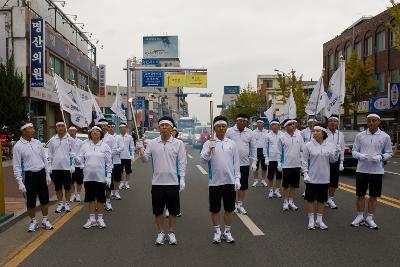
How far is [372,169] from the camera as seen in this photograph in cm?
794

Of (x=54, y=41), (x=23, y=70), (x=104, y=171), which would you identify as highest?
(x=54, y=41)

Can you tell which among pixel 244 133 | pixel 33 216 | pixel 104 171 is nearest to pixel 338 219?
pixel 244 133

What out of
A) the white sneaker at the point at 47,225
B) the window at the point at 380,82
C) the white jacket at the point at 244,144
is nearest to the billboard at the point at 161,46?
the window at the point at 380,82

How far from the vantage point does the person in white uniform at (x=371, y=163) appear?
25.8 ft

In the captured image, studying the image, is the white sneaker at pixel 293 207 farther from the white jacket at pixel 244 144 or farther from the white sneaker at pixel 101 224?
the white sneaker at pixel 101 224

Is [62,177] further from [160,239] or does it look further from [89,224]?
[160,239]

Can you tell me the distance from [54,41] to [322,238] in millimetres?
29063

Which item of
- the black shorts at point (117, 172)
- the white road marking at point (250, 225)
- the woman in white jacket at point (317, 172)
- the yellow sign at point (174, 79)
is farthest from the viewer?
the yellow sign at point (174, 79)

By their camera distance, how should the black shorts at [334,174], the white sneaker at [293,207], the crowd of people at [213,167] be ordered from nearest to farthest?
the crowd of people at [213,167] < the white sneaker at [293,207] < the black shorts at [334,174]

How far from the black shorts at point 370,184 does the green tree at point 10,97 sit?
70.8 ft

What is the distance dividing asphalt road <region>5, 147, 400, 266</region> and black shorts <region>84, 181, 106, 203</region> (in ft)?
1.74

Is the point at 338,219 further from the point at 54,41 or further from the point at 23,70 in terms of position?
the point at 54,41

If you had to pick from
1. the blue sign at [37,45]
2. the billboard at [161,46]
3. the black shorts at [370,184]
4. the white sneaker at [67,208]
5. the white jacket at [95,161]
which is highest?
the billboard at [161,46]

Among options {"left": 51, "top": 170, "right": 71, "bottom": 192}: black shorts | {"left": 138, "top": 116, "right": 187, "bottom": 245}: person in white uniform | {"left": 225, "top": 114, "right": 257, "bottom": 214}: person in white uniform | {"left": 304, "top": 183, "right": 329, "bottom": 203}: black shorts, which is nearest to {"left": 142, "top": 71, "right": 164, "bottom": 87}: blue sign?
{"left": 51, "top": 170, "right": 71, "bottom": 192}: black shorts
